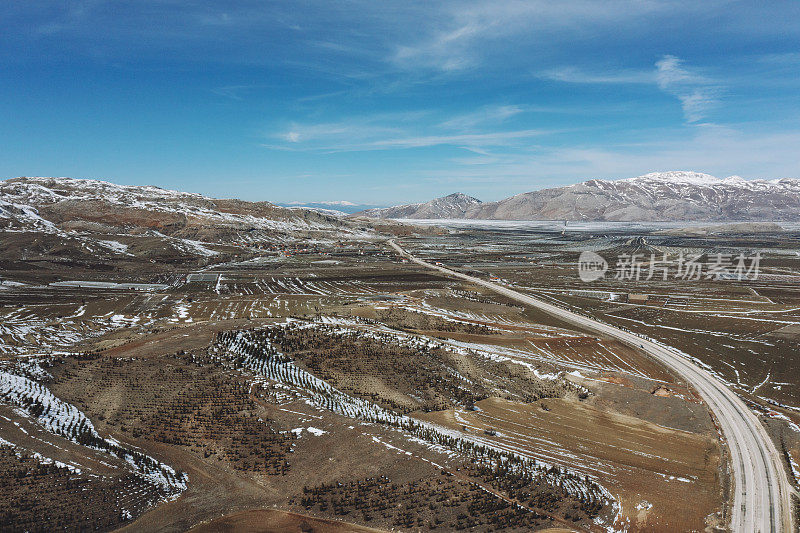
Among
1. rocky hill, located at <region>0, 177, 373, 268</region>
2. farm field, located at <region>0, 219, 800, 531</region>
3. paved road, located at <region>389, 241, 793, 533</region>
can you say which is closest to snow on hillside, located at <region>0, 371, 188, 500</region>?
farm field, located at <region>0, 219, 800, 531</region>

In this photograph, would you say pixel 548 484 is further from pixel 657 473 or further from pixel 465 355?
pixel 465 355

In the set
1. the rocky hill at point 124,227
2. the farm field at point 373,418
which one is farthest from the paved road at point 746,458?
the rocky hill at point 124,227

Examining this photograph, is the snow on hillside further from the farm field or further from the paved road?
the paved road

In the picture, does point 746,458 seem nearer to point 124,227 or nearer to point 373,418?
point 373,418

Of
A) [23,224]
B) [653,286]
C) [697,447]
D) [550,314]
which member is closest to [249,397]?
[697,447]

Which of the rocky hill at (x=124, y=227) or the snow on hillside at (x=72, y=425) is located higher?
the rocky hill at (x=124, y=227)

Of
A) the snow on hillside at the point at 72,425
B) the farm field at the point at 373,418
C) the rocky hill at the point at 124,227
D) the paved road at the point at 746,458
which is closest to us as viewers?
the farm field at the point at 373,418

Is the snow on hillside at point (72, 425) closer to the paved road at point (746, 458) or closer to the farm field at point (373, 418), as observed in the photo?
the farm field at point (373, 418)

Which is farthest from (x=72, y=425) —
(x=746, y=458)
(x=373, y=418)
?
(x=746, y=458)
